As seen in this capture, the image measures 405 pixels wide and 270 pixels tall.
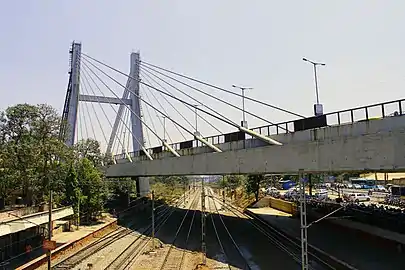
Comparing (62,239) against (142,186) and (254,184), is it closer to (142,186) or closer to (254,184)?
(254,184)

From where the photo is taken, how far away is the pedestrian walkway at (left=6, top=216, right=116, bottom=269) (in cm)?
2306

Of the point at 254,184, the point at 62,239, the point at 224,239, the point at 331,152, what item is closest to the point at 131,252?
the point at 62,239

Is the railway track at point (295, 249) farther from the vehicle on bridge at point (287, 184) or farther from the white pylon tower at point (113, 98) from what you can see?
the vehicle on bridge at point (287, 184)

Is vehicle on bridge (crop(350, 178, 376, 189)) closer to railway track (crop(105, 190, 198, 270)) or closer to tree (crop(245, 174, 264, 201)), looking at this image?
tree (crop(245, 174, 264, 201))

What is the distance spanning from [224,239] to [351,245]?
34.5 feet

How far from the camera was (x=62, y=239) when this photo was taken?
30.5 metres

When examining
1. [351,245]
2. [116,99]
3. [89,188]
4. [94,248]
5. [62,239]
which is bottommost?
[94,248]

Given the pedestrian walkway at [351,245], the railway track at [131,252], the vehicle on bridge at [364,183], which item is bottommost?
the railway track at [131,252]

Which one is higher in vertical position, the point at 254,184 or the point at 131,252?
the point at 254,184

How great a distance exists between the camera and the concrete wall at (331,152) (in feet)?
54.2

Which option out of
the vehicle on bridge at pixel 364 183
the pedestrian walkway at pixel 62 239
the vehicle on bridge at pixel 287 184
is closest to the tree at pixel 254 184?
the pedestrian walkway at pixel 62 239

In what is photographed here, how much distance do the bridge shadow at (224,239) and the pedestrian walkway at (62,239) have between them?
3.85m

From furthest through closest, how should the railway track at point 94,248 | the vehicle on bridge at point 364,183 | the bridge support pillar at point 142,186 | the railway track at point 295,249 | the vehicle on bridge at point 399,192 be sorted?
1. the vehicle on bridge at point 364,183
2. the bridge support pillar at point 142,186
3. the vehicle on bridge at point 399,192
4. the railway track at point 94,248
5. the railway track at point 295,249

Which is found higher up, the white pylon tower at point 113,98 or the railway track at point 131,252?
the white pylon tower at point 113,98
